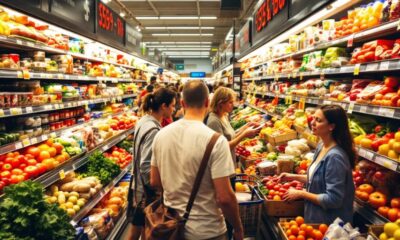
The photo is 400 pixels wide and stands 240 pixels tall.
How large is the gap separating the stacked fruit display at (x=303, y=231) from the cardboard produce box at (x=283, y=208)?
1.19 ft

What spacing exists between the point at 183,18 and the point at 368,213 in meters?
15.0

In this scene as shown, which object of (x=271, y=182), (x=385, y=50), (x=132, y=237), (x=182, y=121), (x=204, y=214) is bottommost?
(x=132, y=237)

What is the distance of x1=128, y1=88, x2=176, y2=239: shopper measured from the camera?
318 centimetres

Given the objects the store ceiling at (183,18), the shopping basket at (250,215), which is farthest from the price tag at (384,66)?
the store ceiling at (183,18)

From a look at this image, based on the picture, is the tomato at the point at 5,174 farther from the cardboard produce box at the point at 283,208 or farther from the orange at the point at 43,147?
the cardboard produce box at the point at 283,208

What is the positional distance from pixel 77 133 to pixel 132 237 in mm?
1964

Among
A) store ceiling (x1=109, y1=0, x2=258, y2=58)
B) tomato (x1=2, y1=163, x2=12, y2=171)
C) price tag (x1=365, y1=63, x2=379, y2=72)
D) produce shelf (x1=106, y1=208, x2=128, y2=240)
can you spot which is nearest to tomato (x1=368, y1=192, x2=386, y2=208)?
price tag (x1=365, y1=63, x2=379, y2=72)

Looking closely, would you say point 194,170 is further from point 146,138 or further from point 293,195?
point 293,195

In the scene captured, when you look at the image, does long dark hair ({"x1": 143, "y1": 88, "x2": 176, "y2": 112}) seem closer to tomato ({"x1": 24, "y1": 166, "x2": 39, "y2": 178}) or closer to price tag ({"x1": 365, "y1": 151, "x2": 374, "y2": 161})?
tomato ({"x1": 24, "y1": 166, "x2": 39, "y2": 178})

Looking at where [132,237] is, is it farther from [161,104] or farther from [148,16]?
[148,16]

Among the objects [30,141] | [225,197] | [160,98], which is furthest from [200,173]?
[30,141]

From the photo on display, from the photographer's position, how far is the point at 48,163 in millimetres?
3523

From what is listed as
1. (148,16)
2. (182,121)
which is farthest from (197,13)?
(182,121)

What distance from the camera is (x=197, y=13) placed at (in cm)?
1540
